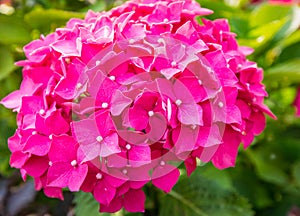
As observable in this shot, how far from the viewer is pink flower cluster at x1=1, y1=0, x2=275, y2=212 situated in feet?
2.66

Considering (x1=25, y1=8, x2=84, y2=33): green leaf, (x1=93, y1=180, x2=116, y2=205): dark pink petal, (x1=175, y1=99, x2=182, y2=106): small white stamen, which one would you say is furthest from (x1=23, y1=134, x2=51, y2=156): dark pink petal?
(x1=25, y1=8, x2=84, y2=33): green leaf

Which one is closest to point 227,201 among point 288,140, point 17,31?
point 288,140

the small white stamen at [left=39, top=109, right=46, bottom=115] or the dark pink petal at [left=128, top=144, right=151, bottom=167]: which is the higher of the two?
the dark pink petal at [left=128, top=144, right=151, bottom=167]

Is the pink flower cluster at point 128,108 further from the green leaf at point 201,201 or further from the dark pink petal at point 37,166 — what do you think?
the green leaf at point 201,201

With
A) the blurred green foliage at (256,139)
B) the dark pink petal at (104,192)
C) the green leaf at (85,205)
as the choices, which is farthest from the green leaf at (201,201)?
the dark pink petal at (104,192)

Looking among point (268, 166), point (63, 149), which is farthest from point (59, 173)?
point (268, 166)

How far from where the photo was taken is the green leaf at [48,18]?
127 cm

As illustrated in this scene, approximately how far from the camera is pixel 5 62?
1.33 meters

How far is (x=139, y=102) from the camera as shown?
806 mm

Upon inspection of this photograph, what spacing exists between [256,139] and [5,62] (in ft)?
2.35

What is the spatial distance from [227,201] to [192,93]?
0.53 meters

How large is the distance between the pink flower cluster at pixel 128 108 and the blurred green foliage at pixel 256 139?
310 mm

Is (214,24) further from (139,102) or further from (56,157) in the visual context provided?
(56,157)

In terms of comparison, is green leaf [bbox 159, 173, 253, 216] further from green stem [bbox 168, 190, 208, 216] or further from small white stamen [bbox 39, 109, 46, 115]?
small white stamen [bbox 39, 109, 46, 115]
